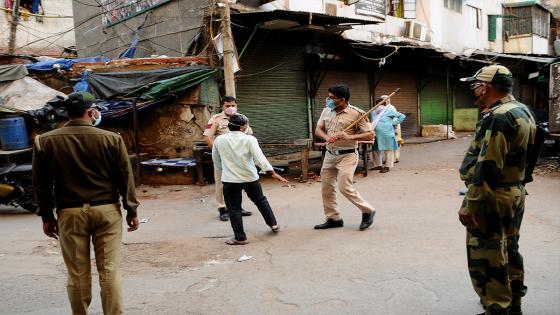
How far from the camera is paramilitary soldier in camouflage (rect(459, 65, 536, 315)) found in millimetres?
2875

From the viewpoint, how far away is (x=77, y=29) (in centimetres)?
1572

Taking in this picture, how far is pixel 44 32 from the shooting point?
2047cm

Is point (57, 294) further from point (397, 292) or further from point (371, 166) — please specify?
point (371, 166)

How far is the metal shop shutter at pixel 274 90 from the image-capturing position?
1230 centimetres

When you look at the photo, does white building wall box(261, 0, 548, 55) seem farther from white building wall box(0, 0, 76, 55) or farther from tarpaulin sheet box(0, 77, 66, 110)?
white building wall box(0, 0, 76, 55)

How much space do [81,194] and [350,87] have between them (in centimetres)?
1361

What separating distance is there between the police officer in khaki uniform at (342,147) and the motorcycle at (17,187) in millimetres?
4803

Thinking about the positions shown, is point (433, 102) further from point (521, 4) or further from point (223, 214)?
point (223, 214)

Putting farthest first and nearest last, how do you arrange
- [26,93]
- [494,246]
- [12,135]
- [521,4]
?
[521,4] < [26,93] < [12,135] < [494,246]

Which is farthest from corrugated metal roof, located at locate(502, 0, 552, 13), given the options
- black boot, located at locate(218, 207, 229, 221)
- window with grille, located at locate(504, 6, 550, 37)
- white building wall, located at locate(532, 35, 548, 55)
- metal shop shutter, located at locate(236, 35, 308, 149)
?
black boot, located at locate(218, 207, 229, 221)

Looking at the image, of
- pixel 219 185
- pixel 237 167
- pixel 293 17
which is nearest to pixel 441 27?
pixel 293 17

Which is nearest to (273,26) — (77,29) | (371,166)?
(371,166)

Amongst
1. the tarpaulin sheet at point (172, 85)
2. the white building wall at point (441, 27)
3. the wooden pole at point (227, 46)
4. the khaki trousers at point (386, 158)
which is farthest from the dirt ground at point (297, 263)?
the white building wall at point (441, 27)

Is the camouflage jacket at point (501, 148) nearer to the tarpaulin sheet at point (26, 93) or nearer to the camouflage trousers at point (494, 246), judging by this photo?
the camouflage trousers at point (494, 246)
